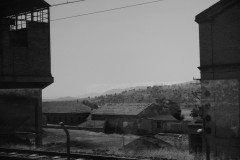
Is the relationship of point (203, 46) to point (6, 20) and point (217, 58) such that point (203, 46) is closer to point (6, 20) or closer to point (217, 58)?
point (217, 58)

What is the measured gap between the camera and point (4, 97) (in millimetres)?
21609

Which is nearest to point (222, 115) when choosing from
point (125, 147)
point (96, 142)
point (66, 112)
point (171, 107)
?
point (125, 147)

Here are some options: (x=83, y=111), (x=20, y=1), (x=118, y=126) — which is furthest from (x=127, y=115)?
(x=20, y=1)

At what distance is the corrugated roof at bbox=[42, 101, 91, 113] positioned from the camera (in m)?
55.1

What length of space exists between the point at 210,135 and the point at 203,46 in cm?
572

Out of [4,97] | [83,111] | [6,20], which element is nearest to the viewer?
[6,20]

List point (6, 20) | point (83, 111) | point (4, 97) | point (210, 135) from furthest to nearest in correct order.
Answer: point (83, 111) < point (4, 97) < point (210, 135) < point (6, 20)

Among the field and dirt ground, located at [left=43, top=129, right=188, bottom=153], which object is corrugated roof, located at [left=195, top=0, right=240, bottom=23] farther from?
dirt ground, located at [left=43, top=129, right=188, bottom=153]

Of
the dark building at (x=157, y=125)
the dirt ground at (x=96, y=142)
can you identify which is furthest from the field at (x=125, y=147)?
the dark building at (x=157, y=125)

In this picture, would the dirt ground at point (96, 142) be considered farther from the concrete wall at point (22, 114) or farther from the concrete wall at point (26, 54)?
the concrete wall at point (26, 54)

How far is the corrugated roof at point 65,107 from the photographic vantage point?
5509 cm

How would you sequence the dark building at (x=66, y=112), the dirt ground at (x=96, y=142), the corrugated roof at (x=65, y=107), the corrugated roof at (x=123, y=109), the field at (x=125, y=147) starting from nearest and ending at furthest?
the field at (x=125, y=147) < the dirt ground at (x=96, y=142) < the corrugated roof at (x=123, y=109) < the dark building at (x=66, y=112) < the corrugated roof at (x=65, y=107)

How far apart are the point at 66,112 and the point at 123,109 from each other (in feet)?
43.4

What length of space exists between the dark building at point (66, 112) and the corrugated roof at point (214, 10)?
37603 mm
